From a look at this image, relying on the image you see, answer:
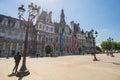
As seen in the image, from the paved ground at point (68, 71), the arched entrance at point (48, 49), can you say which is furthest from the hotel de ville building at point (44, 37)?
the paved ground at point (68, 71)

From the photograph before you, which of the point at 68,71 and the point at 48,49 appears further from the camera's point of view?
the point at 48,49

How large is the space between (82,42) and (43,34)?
1130 inches

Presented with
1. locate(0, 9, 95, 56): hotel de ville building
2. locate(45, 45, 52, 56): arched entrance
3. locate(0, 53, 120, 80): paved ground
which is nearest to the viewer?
locate(0, 53, 120, 80): paved ground

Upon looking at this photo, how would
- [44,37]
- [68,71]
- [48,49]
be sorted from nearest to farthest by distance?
[68,71] → [44,37] → [48,49]

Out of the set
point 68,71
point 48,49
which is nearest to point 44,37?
point 48,49

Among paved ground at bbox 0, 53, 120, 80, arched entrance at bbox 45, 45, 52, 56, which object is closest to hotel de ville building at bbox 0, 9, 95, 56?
arched entrance at bbox 45, 45, 52, 56

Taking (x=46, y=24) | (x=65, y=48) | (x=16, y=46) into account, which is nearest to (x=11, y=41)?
(x=16, y=46)

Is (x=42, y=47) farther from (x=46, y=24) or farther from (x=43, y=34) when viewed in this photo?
(x=46, y=24)

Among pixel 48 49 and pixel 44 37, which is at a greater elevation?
pixel 44 37

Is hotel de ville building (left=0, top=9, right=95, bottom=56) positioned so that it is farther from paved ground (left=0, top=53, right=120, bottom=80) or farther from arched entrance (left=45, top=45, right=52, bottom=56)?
paved ground (left=0, top=53, right=120, bottom=80)

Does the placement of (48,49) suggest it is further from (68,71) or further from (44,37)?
(68,71)

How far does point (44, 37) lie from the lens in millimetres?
45375

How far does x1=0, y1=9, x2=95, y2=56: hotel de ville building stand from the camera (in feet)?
120

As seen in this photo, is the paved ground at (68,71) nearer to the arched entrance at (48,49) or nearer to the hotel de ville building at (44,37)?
the hotel de ville building at (44,37)
